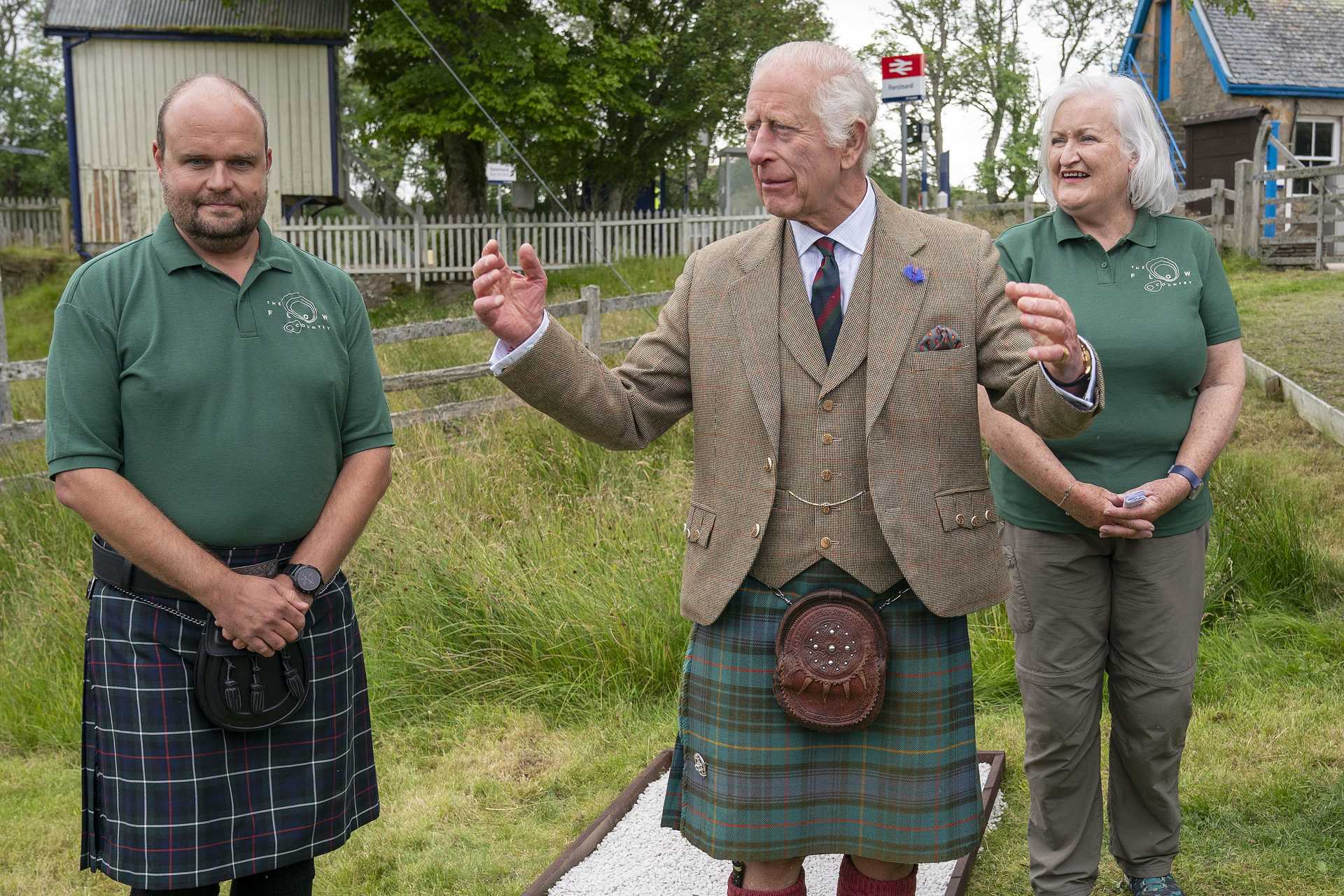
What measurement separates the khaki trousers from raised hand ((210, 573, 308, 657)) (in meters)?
1.82

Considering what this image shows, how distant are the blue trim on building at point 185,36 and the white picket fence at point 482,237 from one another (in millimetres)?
2865

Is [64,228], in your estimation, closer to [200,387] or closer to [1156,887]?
[200,387]

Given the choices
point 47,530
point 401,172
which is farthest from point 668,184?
point 47,530

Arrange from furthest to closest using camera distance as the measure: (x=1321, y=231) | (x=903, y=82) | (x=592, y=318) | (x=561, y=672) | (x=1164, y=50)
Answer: (x=1164, y=50) < (x=1321, y=231) < (x=903, y=82) < (x=592, y=318) < (x=561, y=672)

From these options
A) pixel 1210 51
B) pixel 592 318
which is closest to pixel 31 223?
pixel 592 318

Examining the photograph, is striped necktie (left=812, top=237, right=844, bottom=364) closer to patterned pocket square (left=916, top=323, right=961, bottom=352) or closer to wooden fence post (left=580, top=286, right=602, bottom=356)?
patterned pocket square (left=916, top=323, right=961, bottom=352)

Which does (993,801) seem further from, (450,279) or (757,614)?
(450,279)

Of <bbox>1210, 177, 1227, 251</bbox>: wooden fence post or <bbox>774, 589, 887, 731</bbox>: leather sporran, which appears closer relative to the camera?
<bbox>774, 589, 887, 731</bbox>: leather sporran

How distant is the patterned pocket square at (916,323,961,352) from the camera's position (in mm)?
2586

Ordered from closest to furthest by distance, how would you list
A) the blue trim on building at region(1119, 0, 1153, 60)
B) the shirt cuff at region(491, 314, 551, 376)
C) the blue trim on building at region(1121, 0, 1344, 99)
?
1. the shirt cuff at region(491, 314, 551, 376)
2. the blue trim on building at region(1121, 0, 1344, 99)
3. the blue trim on building at region(1119, 0, 1153, 60)

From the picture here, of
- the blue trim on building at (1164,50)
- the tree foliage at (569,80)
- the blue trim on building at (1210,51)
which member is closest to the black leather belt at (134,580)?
the tree foliage at (569,80)

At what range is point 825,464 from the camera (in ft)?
8.55

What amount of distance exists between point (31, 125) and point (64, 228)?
47.5 ft

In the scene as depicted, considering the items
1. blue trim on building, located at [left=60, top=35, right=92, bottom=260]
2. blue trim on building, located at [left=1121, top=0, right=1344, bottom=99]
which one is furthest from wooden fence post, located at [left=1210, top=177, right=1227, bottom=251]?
blue trim on building, located at [left=60, top=35, right=92, bottom=260]
